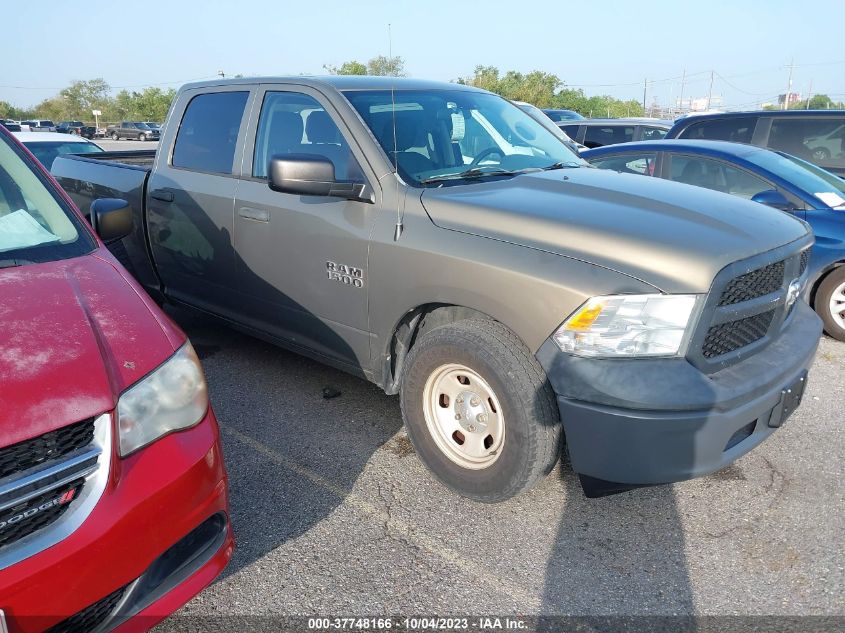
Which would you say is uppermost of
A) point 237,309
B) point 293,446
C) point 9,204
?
point 9,204

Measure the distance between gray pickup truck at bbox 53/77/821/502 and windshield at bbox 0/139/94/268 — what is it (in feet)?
1.49

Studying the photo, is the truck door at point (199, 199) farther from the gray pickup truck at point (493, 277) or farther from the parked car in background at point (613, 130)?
the parked car in background at point (613, 130)

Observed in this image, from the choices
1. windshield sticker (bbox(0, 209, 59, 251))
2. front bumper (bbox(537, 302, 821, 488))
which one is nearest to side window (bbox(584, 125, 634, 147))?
front bumper (bbox(537, 302, 821, 488))

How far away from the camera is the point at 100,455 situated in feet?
5.94

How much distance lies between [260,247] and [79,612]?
2375mm

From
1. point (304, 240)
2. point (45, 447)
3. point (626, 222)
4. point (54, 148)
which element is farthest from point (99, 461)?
point (54, 148)

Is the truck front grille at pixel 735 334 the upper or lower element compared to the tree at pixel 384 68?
lower

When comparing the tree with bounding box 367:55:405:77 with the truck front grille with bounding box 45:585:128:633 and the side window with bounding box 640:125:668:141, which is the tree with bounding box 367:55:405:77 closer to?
the truck front grille with bounding box 45:585:128:633

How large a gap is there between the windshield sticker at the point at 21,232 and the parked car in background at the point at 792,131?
23.8 ft

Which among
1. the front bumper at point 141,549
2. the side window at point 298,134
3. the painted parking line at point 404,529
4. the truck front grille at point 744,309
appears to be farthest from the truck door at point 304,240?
the truck front grille at point 744,309

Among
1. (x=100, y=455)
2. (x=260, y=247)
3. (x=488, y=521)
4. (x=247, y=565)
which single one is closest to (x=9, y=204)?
(x=260, y=247)

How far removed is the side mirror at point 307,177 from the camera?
3.07 m

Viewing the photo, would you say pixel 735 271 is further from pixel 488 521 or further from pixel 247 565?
pixel 247 565

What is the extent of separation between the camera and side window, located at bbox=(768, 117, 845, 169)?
712 centimetres
